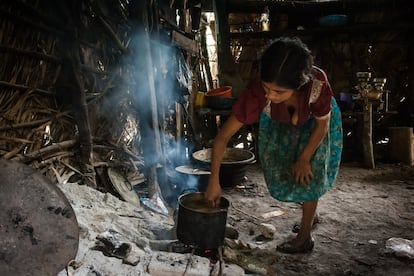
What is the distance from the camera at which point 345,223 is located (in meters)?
3.86

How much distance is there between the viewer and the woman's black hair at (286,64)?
6.91 ft

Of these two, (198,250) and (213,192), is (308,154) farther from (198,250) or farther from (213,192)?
(198,250)

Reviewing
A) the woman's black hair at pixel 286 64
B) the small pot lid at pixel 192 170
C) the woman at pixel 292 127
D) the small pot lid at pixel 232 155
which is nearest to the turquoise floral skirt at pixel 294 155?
the woman at pixel 292 127

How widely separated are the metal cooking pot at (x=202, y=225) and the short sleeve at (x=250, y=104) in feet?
2.25

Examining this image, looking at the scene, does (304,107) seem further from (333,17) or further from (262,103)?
(333,17)

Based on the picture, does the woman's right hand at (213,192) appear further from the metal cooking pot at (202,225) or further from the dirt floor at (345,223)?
the dirt floor at (345,223)

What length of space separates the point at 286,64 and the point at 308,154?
2.64 feet

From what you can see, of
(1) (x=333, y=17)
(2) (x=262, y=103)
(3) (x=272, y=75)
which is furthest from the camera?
(1) (x=333, y=17)

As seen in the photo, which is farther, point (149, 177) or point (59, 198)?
point (149, 177)

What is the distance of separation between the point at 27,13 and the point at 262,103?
2067 mm

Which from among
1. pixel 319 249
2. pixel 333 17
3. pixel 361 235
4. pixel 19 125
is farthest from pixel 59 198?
pixel 333 17

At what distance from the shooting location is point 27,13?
280cm

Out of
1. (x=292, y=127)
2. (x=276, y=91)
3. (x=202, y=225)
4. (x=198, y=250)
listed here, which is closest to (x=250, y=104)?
(x=276, y=91)

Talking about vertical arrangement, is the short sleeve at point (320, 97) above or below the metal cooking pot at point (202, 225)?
above
